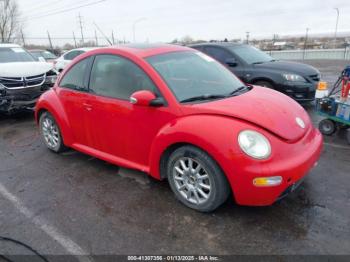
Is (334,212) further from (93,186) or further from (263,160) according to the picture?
(93,186)

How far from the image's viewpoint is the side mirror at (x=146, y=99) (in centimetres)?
316

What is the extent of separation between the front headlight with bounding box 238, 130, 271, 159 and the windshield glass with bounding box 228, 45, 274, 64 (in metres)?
5.19

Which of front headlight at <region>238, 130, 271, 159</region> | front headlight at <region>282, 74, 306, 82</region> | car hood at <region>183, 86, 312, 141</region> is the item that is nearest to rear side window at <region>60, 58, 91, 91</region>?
car hood at <region>183, 86, 312, 141</region>

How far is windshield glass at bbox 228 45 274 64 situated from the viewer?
770 cm

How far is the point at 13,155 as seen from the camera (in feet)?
16.5

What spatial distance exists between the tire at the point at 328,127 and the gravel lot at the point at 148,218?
1105 millimetres

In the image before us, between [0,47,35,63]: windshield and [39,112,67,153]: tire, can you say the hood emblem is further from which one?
[0,47,35,63]: windshield

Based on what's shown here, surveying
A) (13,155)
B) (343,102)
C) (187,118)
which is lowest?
(13,155)

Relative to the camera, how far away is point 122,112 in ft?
11.5

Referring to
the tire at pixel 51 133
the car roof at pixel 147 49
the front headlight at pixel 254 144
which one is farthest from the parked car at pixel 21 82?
the front headlight at pixel 254 144

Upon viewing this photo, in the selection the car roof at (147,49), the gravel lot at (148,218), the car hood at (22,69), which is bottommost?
the gravel lot at (148,218)

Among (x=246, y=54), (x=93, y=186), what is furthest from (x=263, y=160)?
(x=246, y=54)

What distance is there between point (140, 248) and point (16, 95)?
547 centimetres

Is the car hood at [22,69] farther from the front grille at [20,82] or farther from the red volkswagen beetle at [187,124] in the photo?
the red volkswagen beetle at [187,124]
